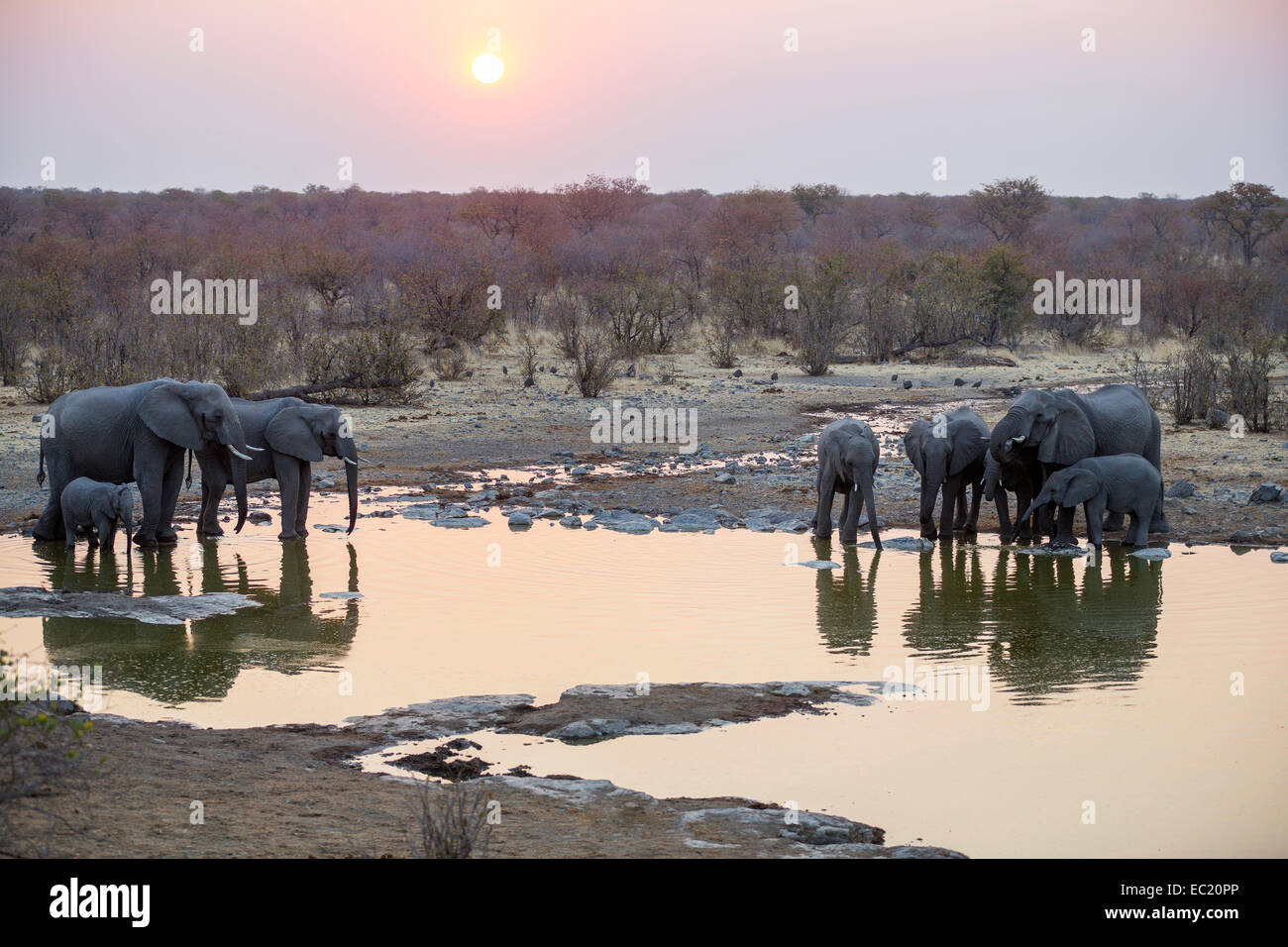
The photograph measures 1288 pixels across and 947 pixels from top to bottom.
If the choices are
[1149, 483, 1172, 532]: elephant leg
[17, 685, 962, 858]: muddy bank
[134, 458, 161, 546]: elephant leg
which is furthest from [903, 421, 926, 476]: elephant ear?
[17, 685, 962, 858]: muddy bank

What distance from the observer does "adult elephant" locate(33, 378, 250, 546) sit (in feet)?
38.5

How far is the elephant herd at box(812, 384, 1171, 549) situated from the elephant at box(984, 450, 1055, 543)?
0.03 ft

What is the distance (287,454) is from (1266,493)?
9.51 metres

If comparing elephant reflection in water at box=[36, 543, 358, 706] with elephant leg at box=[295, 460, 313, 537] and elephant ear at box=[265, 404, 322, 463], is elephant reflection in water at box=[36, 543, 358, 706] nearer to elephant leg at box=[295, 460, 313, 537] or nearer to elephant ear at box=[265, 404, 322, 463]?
elephant leg at box=[295, 460, 313, 537]

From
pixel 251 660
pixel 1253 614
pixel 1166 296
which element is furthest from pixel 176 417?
pixel 1166 296

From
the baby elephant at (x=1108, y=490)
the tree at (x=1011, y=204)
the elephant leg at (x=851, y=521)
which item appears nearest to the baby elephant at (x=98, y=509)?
the elephant leg at (x=851, y=521)

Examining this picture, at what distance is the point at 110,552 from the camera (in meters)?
11.4

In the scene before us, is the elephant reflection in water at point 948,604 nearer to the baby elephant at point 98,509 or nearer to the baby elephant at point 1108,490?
the baby elephant at point 1108,490

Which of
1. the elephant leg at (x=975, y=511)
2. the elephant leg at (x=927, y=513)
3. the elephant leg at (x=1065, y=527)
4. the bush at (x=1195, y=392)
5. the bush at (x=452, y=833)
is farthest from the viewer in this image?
the bush at (x=1195, y=392)

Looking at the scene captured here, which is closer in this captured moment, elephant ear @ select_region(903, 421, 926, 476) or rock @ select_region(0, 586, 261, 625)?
rock @ select_region(0, 586, 261, 625)

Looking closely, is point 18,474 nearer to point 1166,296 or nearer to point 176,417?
point 176,417

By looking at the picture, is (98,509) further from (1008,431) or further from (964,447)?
(1008,431)

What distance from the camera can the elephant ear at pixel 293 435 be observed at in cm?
1242

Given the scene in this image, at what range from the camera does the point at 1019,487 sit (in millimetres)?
12633
